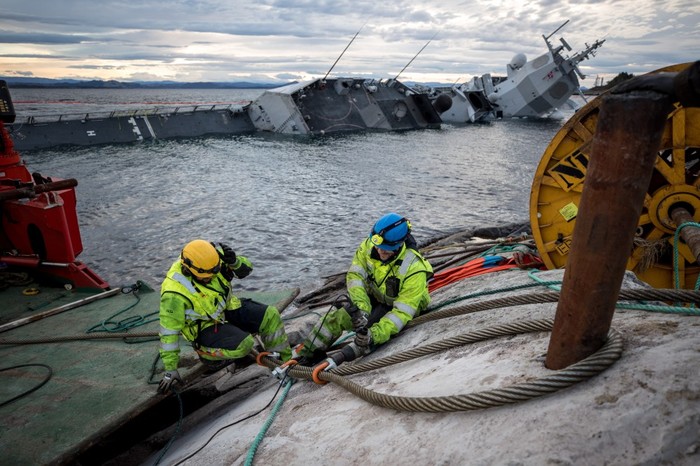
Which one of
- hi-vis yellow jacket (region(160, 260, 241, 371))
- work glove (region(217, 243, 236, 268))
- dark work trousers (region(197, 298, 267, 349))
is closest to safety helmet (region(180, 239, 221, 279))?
hi-vis yellow jacket (region(160, 260, 241, 371))

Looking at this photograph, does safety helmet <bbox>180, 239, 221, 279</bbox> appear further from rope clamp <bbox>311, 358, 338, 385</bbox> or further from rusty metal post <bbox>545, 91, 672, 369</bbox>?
rusty metal post <bbox>545, 91, 672, 369</bbox>

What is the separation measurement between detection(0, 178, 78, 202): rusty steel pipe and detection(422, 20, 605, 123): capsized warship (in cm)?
3532

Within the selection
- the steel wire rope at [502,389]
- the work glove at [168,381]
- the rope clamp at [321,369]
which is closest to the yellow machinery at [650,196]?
the steel wire rope at [502,389]

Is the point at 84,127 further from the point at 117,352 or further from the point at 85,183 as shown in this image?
the point at 117,352

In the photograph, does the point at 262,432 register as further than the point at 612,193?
Yes

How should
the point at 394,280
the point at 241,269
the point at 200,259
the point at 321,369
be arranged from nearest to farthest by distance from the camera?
1. the point at 321,369
2. the point at 200,259
3. the point at 394,280
4. the point at 241,269

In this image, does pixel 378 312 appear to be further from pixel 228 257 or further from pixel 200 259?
→ pixel 200 259

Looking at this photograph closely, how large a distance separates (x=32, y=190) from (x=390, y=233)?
5665mm

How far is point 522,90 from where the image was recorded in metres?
40.6

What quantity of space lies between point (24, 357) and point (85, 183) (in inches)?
589

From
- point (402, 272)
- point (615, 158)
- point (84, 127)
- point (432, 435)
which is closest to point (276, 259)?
point (402, 272)

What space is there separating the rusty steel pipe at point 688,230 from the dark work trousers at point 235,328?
412cm

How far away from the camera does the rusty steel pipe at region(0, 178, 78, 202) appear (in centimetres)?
655

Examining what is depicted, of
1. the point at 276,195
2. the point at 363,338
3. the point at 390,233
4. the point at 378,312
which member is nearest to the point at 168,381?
the point at 363,338
